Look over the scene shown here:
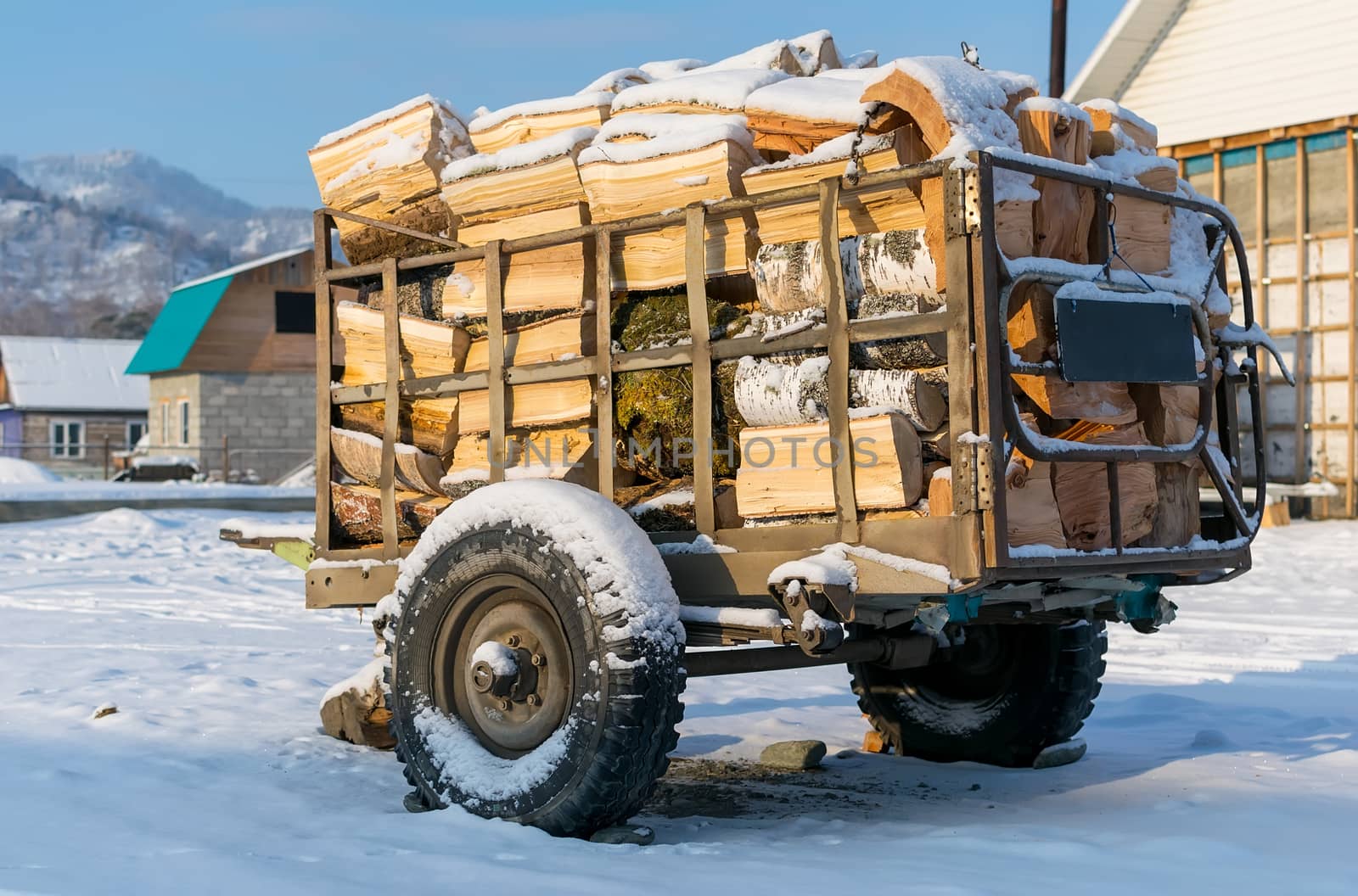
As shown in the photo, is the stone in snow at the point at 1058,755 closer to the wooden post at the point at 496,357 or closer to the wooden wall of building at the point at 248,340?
the wooden post at the point at 496,357

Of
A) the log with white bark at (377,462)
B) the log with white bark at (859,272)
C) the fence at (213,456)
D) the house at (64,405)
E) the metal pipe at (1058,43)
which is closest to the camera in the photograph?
the log with white bark at (859,272)

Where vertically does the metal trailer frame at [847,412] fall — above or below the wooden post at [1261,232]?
below

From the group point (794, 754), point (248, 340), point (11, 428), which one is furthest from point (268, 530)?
point (11, 428)

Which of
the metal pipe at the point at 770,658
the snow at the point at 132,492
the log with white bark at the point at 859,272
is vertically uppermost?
the log with white bark at the point at 859,272

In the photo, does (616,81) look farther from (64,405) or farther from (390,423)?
(64,405)

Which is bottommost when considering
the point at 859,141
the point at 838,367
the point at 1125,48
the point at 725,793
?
the point at 725,793

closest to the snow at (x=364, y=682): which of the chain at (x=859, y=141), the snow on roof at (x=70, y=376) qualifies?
the chain at (x=859, y=141)

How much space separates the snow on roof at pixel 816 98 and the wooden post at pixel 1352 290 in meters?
14.1

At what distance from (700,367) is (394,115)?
2.05 metres

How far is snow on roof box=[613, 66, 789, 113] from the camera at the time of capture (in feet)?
16.4

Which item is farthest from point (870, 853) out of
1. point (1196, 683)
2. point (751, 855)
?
point (1196, 683)

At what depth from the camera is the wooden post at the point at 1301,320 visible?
1745 centimetres

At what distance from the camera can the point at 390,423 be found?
17.8 feet

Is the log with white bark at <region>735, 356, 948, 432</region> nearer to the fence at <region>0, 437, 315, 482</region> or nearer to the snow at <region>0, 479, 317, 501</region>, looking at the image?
the snow at <region>0, 479, 317, 501</region>
